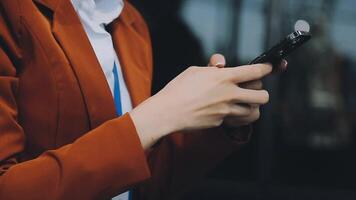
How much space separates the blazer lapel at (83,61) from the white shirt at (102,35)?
5 cm

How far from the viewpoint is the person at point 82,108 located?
1.05 metres

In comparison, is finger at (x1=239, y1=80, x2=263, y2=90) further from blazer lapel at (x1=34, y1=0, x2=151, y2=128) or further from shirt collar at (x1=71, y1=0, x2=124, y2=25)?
shirt collar at (x1=71, y1=0, x2=124, y2=25)

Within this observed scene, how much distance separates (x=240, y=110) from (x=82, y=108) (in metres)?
0.30

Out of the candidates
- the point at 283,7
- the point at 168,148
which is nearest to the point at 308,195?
the point at 283,7

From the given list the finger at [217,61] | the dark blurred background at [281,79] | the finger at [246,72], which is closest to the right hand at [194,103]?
the finger at [246,72]

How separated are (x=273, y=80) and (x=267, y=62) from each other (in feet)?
7.56

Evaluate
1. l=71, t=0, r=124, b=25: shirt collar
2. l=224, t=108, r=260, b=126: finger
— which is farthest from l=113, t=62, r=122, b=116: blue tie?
l=224, t=108, r=260, b=126: finger

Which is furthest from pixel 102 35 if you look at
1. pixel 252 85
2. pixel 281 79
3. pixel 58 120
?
pixel 281 79

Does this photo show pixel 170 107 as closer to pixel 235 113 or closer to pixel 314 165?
pixel 235 113

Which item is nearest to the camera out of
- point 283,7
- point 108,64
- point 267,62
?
point 267,62

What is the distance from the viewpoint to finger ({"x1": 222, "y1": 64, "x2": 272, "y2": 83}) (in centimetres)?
109

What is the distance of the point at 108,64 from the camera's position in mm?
1292

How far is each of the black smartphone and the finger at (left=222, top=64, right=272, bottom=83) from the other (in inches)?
0.9

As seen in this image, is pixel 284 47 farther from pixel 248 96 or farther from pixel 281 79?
pixel 281 79
